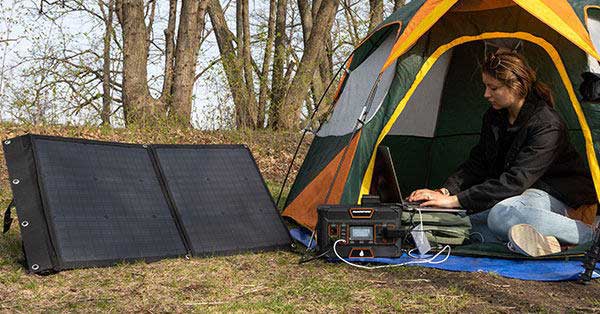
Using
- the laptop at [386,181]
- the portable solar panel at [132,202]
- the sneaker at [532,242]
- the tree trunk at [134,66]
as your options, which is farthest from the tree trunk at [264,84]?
the sneaker at [532,242]

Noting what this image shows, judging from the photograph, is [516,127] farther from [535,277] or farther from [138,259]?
[138,259]

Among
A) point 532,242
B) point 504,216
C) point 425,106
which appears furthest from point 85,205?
point 425,106

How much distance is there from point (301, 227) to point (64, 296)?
193 cm

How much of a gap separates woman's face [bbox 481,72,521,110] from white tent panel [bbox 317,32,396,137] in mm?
667

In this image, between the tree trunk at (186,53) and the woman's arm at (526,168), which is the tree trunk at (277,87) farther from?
the woman's arm at (526,168)

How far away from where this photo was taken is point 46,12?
35.4ft

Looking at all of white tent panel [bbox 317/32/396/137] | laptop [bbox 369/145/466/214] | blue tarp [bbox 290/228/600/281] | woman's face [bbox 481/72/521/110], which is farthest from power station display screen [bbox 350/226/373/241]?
woman's face [bbox 481/72/521/110]

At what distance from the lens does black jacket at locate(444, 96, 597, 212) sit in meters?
3.62

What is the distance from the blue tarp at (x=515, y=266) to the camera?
333 cm

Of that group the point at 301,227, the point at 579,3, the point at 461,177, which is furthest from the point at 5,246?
the point at 579,3

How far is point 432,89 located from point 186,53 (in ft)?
16.5

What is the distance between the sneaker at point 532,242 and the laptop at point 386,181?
0.35 meters

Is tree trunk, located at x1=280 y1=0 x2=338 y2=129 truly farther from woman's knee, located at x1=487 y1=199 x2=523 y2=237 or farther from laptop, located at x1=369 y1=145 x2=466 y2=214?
woman's knee, located at x1=487 y1=199 x2=523 y2=237

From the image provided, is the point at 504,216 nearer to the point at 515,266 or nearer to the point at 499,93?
the point at 515,266
